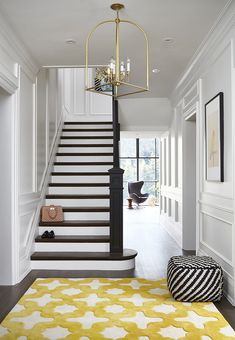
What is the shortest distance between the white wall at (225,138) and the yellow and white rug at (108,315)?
1.95ft

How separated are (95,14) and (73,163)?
3617 millimetres

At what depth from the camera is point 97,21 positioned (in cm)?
371

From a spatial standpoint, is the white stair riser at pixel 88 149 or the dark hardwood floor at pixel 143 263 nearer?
the dark hardwood floor at pixel 143 263

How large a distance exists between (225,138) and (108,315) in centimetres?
196

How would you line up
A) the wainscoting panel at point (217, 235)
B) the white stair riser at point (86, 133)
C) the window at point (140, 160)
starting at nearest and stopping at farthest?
the wainscoting panel at point (217, 235)
the white stair riser at point (86, 133)
the window at point (140, 160)

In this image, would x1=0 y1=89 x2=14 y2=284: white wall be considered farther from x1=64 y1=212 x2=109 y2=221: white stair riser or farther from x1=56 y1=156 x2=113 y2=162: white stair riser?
x1=56 y1=156 x2=113 y2=162: white stair riser

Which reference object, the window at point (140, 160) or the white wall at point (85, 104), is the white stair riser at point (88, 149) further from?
the window at point (140, 160)

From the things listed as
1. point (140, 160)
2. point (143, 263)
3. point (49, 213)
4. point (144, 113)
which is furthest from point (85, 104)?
point (140, 160)

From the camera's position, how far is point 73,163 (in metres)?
6.90

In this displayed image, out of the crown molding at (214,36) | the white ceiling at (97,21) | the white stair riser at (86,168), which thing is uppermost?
the white ceiling at (97,21)

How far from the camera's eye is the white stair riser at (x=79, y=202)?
19.7 ft

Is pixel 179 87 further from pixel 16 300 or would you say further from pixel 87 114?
pixel 16 300

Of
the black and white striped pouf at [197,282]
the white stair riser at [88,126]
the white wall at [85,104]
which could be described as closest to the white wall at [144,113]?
the white stair riser at [88,126]

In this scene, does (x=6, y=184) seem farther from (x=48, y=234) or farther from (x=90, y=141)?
(x=90, y=141)
